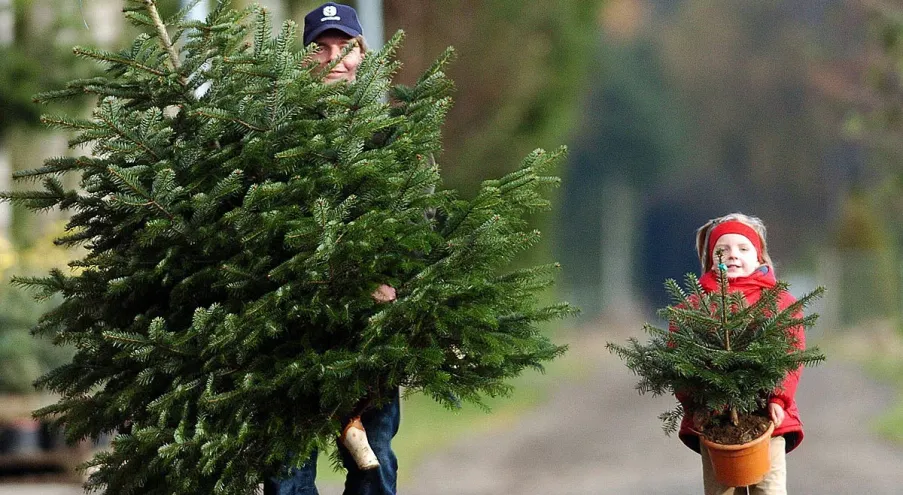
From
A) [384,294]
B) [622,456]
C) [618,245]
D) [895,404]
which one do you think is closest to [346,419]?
[384,294]

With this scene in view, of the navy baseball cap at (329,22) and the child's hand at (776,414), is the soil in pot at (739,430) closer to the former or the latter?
the child's hand at (776,414)

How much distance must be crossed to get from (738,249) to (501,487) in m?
8.14

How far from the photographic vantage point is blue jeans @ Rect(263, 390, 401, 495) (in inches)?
224

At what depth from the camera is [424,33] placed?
21766mm

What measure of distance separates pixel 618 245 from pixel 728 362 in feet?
174

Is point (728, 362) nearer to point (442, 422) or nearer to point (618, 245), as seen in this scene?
point (442, 422)

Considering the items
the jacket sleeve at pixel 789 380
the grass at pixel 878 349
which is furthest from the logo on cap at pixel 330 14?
the grass at pixel 878 349

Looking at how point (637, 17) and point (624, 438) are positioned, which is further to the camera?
point (637, 17)

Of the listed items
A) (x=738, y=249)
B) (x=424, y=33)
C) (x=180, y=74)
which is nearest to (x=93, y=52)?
(x=180, y=74)

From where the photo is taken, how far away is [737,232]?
5.80 m

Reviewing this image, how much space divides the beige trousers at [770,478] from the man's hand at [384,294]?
135 cm

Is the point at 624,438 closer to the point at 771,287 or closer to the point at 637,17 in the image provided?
the point at 771,287

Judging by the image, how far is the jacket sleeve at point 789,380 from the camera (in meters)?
5.52

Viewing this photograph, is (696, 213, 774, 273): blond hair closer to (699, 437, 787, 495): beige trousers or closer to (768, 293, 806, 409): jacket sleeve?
(768, 293, 806, 409): jacket sleeve
